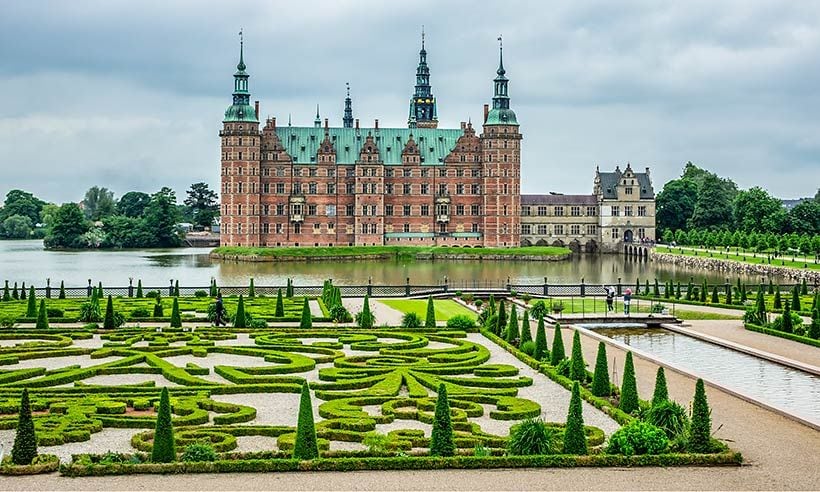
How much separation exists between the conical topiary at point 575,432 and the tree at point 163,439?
6.05m

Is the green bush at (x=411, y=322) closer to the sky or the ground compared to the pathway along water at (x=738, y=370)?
closer to the sky

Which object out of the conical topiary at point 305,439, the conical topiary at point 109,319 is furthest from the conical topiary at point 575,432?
the conical topiary at point 109,319

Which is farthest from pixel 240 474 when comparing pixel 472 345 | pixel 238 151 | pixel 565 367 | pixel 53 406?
pixel 238 151

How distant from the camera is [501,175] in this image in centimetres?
10731

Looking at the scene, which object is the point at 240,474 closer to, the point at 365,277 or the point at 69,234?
the point at 365,277

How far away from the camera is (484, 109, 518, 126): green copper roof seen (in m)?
106

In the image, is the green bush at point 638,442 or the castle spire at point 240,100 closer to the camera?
the green bush at point 638,442

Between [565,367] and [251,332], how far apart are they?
11404 millimetres

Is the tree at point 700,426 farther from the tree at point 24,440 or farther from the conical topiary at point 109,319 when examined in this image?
the conical topiary at point 109,319

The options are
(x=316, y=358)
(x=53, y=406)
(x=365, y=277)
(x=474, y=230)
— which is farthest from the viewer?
(x=474, y=230)

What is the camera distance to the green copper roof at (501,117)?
10600 centimetres

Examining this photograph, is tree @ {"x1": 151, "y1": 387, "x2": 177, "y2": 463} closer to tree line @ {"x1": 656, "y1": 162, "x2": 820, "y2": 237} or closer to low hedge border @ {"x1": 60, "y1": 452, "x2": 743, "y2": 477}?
low hedge border @ {"x1": 60, "y1": 452, "x2": 743, "y2": 477}

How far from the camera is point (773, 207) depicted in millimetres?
98938

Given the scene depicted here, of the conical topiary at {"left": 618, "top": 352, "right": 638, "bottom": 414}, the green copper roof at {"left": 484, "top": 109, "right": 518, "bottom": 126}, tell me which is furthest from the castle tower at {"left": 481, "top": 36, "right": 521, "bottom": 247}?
the conical topiary at {"left": 618, "top": 352, "right": 638, "bottom": 414}
